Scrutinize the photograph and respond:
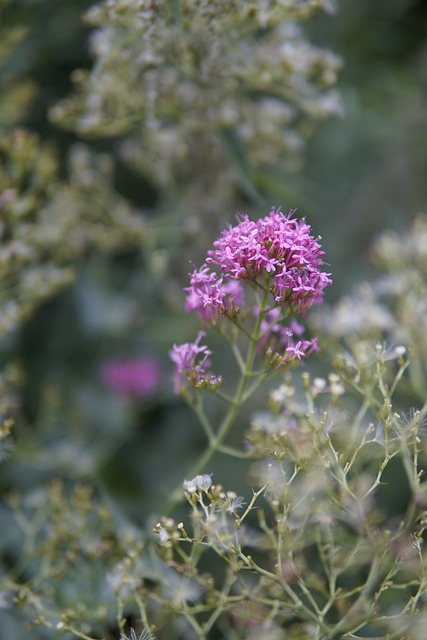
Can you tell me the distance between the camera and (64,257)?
1.01m

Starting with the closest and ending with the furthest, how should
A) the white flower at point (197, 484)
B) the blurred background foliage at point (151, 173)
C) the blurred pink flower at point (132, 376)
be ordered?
1. the white flower at point (197, 484)
2. the blurred background foliage at point (151, 173)
3. the blurred pink flower at point (132, 376)

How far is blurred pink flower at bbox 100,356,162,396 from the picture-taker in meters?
1.14

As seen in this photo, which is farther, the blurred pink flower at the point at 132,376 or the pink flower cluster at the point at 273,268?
the blurred pink flower at the point at 132,376

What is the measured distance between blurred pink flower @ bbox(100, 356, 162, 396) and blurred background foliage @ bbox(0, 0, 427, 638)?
1 centimetres

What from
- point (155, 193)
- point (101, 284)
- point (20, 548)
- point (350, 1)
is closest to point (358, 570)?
point (20, 548)

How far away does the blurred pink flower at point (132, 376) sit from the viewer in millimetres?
1139

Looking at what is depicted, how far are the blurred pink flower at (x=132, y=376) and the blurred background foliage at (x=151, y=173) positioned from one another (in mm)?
14

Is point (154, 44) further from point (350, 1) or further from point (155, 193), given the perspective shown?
point (350, 1)

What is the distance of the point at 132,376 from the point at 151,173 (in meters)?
0.31

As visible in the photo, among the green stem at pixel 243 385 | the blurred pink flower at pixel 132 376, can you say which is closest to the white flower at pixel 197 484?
the green stem at pixel 243 385

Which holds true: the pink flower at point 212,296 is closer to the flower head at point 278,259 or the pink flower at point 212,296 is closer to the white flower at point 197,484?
the flower head at point 278,259

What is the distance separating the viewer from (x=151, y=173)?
105 cm

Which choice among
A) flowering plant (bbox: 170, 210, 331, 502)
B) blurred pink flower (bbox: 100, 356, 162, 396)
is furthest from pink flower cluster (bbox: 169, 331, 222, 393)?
blurred pink flower (bbox: 100, 356, 162, 396)

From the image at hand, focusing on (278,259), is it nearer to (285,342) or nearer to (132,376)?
(285,342)
